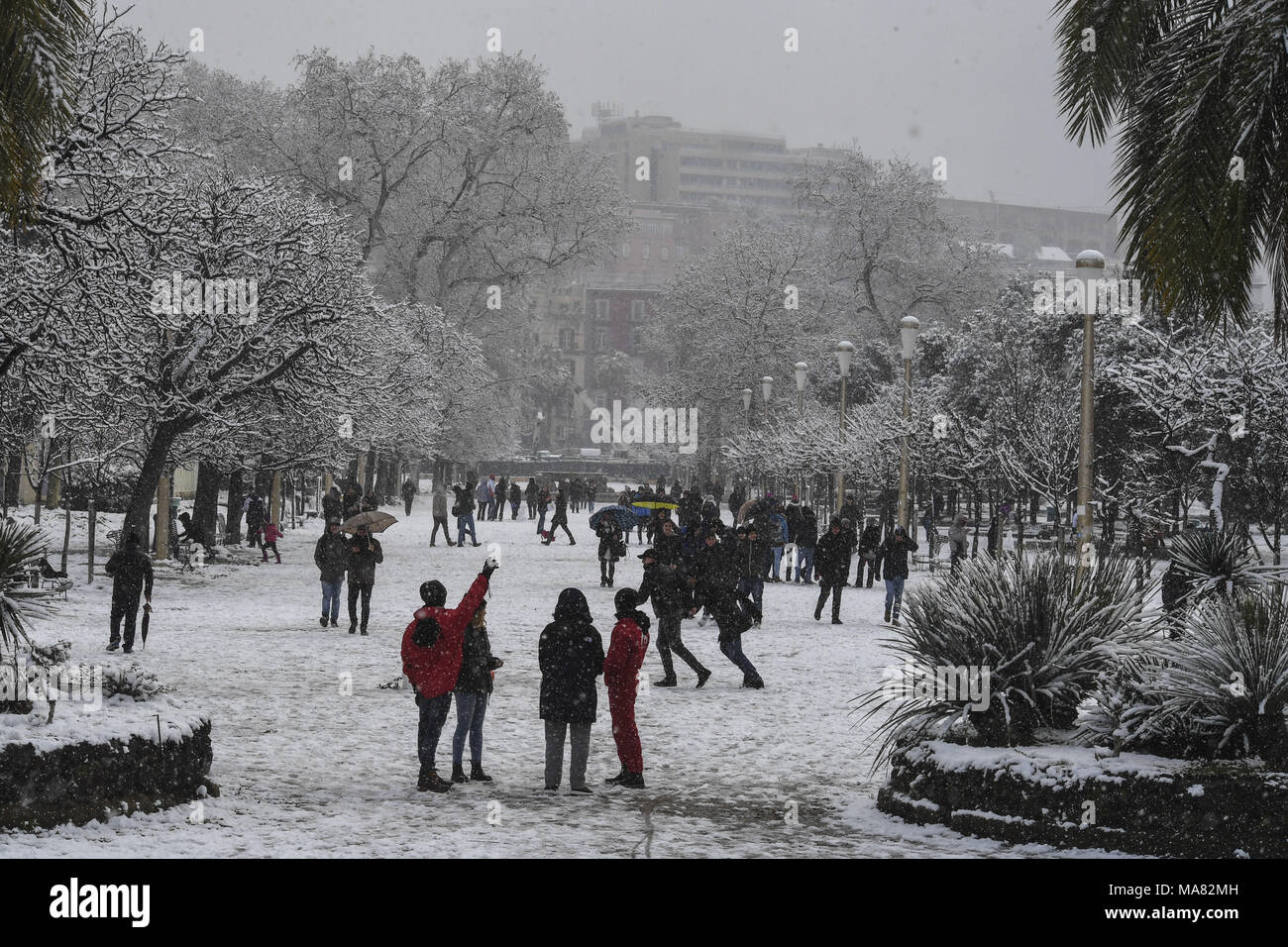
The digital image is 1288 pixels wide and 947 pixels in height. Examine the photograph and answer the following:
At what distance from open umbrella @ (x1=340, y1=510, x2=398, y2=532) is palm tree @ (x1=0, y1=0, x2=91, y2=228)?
989cm

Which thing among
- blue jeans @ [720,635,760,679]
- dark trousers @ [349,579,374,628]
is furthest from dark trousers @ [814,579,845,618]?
dark trousers @ [349,579,374,628]

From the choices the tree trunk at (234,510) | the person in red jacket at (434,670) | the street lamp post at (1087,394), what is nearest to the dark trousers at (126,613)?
the person in red jacket at (434,670)

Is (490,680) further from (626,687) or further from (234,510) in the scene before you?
(234,510)

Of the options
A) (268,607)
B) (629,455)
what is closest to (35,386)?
(268,607)

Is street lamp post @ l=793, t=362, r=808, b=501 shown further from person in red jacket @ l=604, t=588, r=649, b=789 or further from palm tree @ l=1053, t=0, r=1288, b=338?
person in red jacket @ l=604, t=588, r=649, b=789

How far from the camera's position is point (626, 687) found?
10.6 metres

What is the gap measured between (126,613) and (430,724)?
24.1 ft

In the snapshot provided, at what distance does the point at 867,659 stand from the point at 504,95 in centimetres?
3548

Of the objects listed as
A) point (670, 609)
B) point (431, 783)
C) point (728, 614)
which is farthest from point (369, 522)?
point (431, 783)

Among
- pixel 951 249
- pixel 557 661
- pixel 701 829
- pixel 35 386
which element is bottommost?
pixel 701 829
